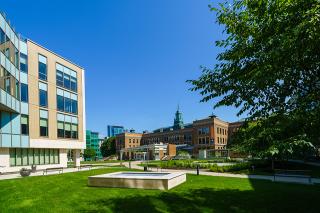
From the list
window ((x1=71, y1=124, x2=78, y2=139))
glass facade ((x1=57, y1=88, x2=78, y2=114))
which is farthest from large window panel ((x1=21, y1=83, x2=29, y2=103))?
window ((x1=71, y1=124, x2=78, y2=139))

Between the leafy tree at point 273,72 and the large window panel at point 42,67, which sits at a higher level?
the large window panel at point 42,67

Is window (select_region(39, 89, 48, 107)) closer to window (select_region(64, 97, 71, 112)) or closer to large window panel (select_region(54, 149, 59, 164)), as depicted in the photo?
window (select_region(64, 97, 71, 112))

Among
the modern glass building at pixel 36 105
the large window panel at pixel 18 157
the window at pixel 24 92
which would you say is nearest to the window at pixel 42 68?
the modern glass building at pixel 36 105

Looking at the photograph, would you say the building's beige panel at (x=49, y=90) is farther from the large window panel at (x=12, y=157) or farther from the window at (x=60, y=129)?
the large window panel at (x=12, y=157)

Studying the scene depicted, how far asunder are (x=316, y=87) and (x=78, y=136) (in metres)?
36.8

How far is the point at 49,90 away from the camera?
35.4m

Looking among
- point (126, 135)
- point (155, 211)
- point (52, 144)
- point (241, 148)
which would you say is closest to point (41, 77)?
point (52, 144)

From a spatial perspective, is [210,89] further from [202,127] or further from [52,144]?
[202,127]

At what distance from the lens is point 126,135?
403ft

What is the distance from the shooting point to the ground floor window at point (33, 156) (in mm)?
30556

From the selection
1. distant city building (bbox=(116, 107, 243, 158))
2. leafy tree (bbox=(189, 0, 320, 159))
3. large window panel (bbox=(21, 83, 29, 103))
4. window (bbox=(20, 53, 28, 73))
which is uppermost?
window (bbox=(20, 53, 28, 73))

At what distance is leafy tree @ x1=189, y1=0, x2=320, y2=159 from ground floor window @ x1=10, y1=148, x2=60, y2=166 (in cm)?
2673

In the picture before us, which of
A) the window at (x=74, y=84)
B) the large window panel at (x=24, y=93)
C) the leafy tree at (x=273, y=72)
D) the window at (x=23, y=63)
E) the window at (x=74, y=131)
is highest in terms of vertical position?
the window at (x=23, y=63)

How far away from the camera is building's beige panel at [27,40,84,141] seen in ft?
105
